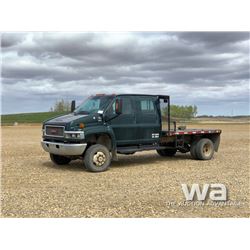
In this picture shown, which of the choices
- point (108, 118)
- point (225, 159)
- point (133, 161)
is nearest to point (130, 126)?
point (108, 118)

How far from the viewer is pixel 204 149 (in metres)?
13.7

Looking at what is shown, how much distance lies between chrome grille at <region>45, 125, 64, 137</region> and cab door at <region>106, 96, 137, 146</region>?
140 centimetres

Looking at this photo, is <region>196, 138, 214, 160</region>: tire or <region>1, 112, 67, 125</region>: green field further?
<region>1, 112, 67, 125</region>: green field

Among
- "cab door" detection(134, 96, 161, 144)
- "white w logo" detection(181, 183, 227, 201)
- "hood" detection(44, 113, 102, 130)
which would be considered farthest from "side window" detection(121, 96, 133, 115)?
"white w logo" detection(181, 183, 227, 201)

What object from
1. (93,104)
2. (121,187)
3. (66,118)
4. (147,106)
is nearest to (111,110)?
(93,104)

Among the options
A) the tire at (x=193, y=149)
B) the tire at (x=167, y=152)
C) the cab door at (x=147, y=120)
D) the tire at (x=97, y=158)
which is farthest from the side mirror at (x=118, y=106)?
the tire at (x=167, y=152)

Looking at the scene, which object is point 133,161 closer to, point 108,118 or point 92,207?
point 108,118

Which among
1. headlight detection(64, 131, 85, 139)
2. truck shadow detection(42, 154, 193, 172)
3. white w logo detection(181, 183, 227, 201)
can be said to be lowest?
white w logo detection(181, 183, 227, 201)

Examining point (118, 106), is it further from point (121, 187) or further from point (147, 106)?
point (121, 187)

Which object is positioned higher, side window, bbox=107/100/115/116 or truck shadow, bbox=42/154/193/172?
side window, bbox=107/100/115/116

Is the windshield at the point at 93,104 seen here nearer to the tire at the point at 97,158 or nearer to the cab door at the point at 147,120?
the cab door at the point at 147,120

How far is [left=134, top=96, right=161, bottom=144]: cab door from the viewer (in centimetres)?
1195

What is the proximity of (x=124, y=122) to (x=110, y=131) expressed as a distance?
66 cm

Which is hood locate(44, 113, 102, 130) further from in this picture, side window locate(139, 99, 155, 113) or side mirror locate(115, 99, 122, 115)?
side window locate(139, 99, 155, 113)
